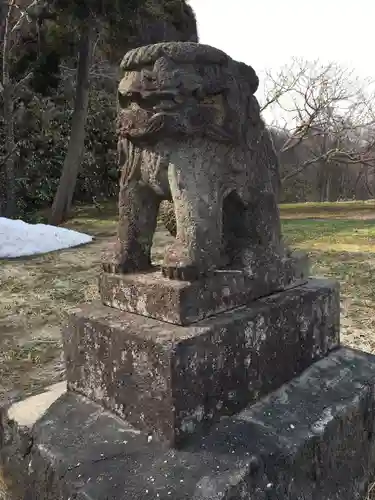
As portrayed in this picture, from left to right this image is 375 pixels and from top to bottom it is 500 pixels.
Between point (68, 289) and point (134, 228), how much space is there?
2.91 meters

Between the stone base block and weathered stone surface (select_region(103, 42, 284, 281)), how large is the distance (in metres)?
0.49

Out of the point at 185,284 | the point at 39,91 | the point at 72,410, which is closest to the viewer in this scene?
the point at 185,284

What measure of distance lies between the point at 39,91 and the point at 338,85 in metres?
7.70

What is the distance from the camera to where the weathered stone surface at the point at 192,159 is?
1.44 meters

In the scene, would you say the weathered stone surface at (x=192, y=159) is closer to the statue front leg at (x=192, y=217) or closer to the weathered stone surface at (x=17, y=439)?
the statue front leg at (x=192, y=217)

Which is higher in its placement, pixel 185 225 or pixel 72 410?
pixel 185 225

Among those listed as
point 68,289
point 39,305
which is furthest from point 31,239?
point 39,305

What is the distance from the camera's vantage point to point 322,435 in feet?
4.86

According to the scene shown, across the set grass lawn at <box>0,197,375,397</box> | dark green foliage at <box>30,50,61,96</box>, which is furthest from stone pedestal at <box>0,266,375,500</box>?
dark green foliage at <box>30,50,61,96</box>

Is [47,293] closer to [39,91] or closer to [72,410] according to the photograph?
[72,410]

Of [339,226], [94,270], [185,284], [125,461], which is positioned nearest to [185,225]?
[185,284]

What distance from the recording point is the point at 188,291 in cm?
142

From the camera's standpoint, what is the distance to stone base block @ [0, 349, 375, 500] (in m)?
1.25

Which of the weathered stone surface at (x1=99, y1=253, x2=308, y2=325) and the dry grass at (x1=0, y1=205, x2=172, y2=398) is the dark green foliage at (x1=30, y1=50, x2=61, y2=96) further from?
the weathered stone surface at (x1=99, y1=253, x2=308, y2=325)
